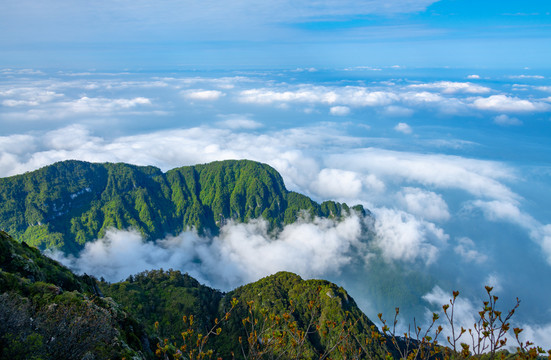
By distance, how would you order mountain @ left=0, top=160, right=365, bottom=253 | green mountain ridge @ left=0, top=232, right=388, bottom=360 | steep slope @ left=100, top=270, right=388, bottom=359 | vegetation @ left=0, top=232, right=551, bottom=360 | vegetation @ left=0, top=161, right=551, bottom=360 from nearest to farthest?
vegetation @ left=0, top=232, right=551, bottom=360
vegetation @ left=0, top=161, right=551, bottom=360
green mountain ridge @ left=0, top=232, right=388, bottom=360
steep slope @ left=100, top=270, right=388, bottom=359
mountain @ left=0, top=160, right=365, bottom=253

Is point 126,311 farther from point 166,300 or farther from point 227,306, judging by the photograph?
point 227,306

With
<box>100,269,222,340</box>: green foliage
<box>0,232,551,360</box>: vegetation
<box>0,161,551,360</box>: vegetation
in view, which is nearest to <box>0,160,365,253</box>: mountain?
<box>0,161,551,360</box>: vegetation

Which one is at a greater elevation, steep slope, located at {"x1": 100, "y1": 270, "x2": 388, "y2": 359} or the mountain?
steep slope, located at {"x1": 100, "y1": 270, "x2": 388, "y2": 359}

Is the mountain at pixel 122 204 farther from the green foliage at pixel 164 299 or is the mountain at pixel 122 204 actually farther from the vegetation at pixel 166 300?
the green foliage at pixel 164 299

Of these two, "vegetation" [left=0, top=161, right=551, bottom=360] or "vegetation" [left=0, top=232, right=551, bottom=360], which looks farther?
"vegetation" [left=0, top=161, right=551, bottom=360]

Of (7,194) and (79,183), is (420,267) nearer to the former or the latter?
Answer: (79,183)

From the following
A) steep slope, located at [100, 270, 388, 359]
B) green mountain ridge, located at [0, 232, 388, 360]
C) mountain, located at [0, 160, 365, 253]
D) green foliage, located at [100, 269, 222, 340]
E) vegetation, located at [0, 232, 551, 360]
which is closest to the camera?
vegetation, located at [0, 232, 551, 360]

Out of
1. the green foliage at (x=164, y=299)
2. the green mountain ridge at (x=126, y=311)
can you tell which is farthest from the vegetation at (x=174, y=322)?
the green foliage at (x=164, y=299)

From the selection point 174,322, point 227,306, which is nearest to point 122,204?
point 227,306

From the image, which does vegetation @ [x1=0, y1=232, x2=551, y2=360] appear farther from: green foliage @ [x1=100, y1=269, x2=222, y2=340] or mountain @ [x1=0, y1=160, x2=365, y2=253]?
mountain @ [x1=0, y1=160, x2=365, y2=253]
